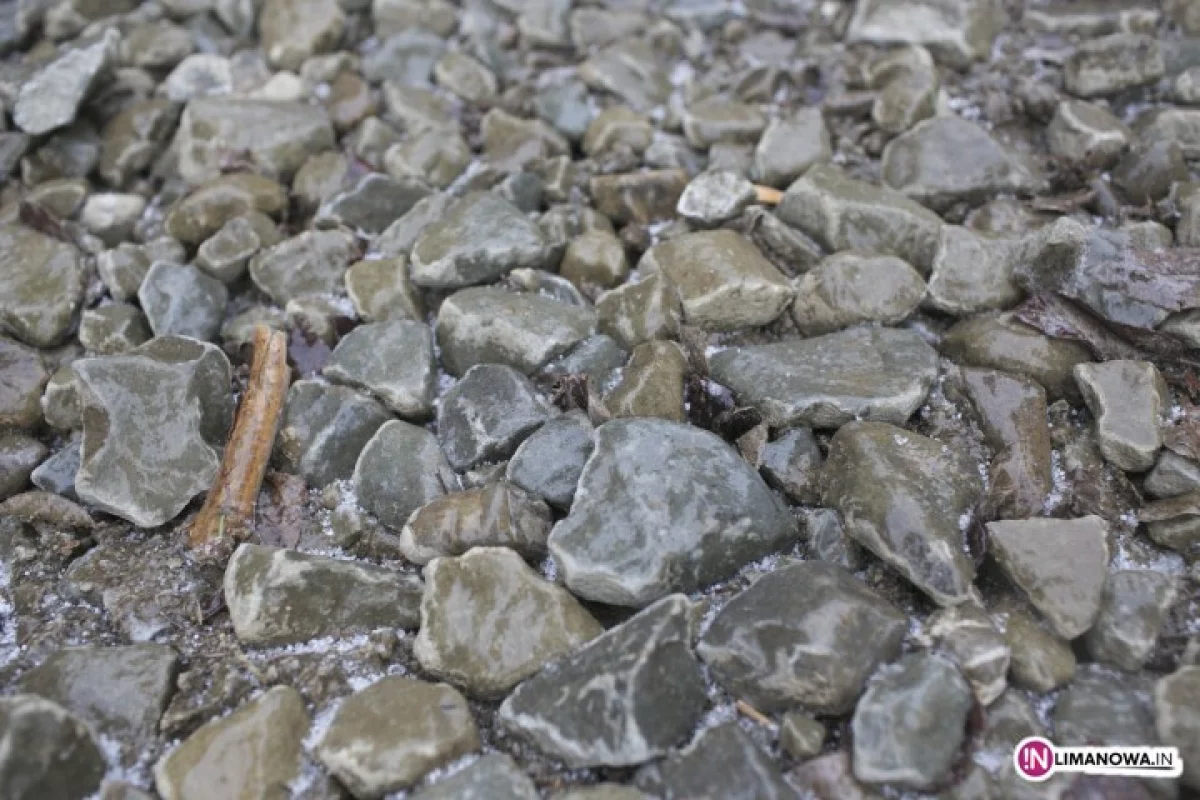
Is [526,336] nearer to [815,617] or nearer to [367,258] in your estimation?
[367,258]

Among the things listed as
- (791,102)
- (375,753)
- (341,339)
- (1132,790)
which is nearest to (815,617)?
(1132,790)

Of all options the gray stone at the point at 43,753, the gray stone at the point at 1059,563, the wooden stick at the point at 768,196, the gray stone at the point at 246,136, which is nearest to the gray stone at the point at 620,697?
the gray stone at the point at 1059,563

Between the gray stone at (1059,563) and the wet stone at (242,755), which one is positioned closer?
the wet stone at (242,755)

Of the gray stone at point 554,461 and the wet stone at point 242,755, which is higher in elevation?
the gray stone at point 554,461

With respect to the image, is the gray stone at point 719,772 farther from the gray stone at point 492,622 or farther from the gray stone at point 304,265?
the gray stone at point 304,265

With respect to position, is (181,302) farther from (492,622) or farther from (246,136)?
(492,622)
